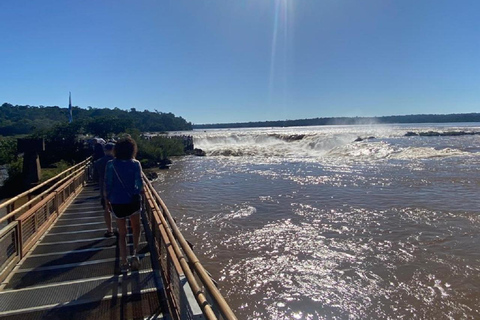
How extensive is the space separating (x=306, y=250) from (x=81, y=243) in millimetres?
6105

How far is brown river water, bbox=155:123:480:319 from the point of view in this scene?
6.99 metres

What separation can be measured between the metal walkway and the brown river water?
2.85 m

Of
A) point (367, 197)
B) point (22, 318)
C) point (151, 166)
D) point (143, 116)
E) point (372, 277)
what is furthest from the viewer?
point (143, 116)

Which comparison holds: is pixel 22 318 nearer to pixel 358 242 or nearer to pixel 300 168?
pixel 358 242

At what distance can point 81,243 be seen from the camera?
652 cm

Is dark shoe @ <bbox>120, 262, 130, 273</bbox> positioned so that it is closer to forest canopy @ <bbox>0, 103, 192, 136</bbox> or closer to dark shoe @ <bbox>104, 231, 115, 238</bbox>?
dark shoe @ <bbox>104, 231, 115, 238</bbox>

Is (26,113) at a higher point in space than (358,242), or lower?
higher

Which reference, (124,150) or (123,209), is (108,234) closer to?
(123,209)

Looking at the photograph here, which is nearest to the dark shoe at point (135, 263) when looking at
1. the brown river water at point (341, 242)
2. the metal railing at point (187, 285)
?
the metal railing at point (187, 285)

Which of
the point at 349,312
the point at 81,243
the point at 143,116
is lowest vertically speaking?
the point at 349,312

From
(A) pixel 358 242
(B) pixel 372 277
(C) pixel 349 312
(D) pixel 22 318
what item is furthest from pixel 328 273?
(D) pixel 22 318

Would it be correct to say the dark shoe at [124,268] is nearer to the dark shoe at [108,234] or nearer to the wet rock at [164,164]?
the dark shoe at [108,234]

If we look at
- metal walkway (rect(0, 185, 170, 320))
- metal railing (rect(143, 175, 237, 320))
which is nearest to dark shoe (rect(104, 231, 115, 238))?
metal walkway (rect(0, 185, 170, 320))

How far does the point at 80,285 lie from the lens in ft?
15.2
